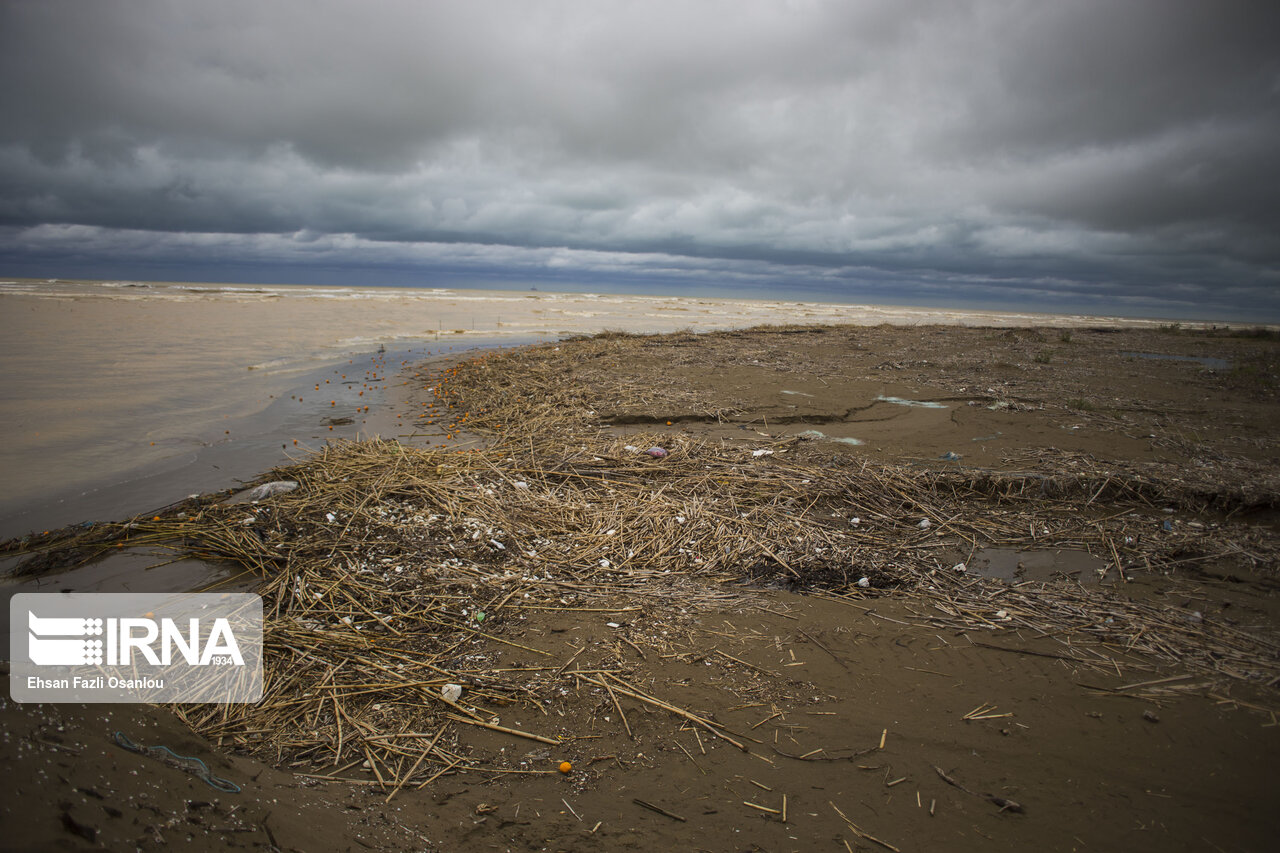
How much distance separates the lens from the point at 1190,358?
1644cm

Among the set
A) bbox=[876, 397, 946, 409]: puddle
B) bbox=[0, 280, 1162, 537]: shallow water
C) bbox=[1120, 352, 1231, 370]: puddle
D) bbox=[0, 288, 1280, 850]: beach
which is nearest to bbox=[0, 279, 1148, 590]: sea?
bbox=[0, 280, 1162, 537]: shallow water

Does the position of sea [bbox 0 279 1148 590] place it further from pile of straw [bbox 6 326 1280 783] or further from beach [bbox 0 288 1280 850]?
pile of straw [bbox 6 326 1280 783]

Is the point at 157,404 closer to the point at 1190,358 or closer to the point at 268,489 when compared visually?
the point at 268,489

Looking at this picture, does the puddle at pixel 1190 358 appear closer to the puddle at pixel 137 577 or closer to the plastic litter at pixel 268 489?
the plastic litter at pixel 268 489

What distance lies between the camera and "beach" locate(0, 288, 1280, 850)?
215 centimetres

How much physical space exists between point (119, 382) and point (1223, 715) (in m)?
14.4

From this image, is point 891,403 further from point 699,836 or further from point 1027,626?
point 699,836

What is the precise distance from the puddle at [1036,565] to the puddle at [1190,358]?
1511cm

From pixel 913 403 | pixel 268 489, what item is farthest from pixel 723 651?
pixel 913 403

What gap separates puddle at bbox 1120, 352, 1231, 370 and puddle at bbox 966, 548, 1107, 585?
15111 mm

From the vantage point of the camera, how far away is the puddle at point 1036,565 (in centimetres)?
396

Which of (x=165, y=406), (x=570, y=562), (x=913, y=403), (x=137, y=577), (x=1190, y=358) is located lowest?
(x=137, y=577)

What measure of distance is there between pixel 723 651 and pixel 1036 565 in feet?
8.70

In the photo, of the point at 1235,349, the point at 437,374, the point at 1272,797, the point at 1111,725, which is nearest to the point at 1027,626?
the point at 1111,725
